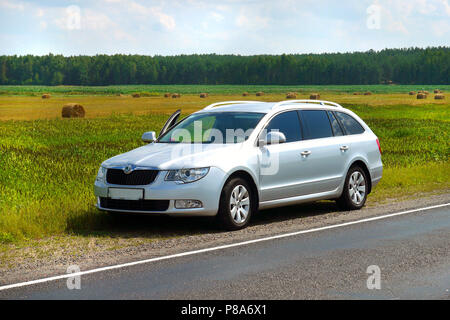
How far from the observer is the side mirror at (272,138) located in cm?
1052

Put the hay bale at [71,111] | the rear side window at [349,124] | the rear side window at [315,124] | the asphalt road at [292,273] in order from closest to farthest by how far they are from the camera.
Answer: the asphalt road at [292,273] < the rear side window at [315,124] < the rear side window at [349,124] < the hay bale at [71,111]

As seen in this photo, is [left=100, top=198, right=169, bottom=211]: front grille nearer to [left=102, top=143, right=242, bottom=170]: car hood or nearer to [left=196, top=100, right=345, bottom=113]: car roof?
[left=102, top=143, right=242, bottom=170]: car hood

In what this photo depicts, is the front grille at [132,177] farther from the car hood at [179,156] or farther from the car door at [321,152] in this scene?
the car door at [321,152]

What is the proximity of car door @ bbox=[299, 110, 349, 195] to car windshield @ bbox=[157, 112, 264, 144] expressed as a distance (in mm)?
946

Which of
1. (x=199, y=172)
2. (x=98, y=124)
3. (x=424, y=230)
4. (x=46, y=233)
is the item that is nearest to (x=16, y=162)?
(x=46, y=233)

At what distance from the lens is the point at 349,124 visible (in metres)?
12.5

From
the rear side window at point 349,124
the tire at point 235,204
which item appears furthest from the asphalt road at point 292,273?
the rear side window at point 349,124

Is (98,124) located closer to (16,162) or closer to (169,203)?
(16,162)

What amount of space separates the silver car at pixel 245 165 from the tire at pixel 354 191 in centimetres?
2

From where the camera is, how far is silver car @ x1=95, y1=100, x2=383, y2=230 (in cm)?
975

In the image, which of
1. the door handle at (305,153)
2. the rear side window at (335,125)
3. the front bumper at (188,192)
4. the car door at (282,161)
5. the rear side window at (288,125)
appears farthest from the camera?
the rear side window at (335,125)

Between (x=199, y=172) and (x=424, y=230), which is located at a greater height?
(x=199, y=172)
